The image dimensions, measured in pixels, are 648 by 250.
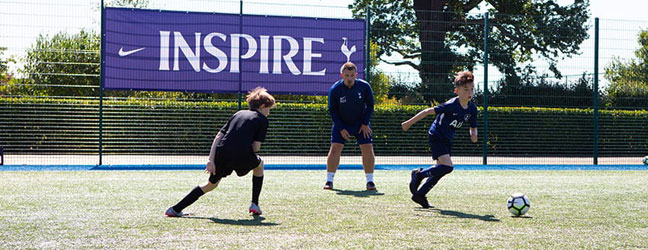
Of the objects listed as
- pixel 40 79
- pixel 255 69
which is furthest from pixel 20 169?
pixel 255 69

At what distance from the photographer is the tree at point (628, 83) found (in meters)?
14.5

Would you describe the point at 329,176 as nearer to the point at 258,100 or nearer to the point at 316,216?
the point at 316,216

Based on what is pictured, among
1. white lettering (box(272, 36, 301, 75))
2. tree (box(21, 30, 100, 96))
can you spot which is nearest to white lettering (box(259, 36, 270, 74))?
white lettering (box(272, 36, 301, 75))

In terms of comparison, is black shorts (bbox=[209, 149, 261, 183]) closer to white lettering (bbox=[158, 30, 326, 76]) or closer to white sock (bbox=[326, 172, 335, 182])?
white sock (bbox=[326, 172, 335, 182])

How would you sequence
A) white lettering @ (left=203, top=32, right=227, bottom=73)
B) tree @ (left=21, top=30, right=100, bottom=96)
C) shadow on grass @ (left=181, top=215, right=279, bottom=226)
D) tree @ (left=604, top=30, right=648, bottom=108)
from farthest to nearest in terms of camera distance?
tree @ (left=604, top=30, right=648, bottom=108) → white lettering @ (left=203, top=32, right=227, bottom=73) → tree @ (left=21, top=30, right=100, bottom=96) → shadow on grass @ (left=181, top=215, right=279, bottom=226)

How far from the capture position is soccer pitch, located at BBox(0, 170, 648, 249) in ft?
13.8

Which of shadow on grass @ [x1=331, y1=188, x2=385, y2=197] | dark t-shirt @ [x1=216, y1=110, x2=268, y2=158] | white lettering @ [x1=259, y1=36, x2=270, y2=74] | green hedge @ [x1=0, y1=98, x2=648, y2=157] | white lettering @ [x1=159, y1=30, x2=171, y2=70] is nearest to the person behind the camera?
dark t-shirt @ [x1=216, y1=110, x2=268, y2=158]

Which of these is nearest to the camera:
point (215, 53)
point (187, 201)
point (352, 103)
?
point (187, 201)

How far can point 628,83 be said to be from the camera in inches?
608

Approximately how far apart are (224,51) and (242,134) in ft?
24.1

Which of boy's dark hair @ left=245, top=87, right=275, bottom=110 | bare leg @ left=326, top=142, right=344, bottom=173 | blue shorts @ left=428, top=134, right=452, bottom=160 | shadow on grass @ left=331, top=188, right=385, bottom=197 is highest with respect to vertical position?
boy's dark hair @ left=245, top=87, right=275, bottom=110

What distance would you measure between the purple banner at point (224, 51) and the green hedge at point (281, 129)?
1.34 meters

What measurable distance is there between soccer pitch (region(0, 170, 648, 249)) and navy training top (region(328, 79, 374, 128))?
868 millimetres

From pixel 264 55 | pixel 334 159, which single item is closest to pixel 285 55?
pixel 264 55
